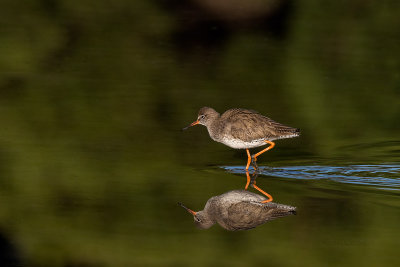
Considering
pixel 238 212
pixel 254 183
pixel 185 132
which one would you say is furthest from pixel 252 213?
pixel 185 132

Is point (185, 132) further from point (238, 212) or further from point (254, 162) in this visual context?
point (238, 212)

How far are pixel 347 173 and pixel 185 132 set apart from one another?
417cm

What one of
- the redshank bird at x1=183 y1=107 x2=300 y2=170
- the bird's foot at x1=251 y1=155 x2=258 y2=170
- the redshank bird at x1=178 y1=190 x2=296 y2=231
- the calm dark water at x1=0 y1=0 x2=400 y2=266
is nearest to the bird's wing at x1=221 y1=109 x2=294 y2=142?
the redshank bird at x1=183 y1=107 x2=300 y2=170

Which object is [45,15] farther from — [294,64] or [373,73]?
[373,73]

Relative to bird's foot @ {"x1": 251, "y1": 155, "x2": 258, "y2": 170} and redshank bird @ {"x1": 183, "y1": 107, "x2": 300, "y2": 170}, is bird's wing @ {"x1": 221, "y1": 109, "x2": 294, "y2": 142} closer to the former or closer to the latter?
redshank bird @ {"x1": 183, "y1": 107, "x2": 300, "y2": 170}

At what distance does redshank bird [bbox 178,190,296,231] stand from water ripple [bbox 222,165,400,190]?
5.08ft

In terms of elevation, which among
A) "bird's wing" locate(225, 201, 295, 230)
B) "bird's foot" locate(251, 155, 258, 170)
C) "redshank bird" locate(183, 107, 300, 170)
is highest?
"redshank bird" locate(183, 107, 300, 170)

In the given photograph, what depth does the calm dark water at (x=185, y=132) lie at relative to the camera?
9344mm

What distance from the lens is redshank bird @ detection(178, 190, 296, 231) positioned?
972 cm

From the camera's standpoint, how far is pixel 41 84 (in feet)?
64.6

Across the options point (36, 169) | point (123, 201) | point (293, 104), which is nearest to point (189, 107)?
point (293, 104)

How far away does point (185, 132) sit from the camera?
1563 centimetres

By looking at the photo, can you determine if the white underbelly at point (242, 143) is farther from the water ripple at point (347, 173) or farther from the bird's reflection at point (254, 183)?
the bird's reflection at point (254, 183)

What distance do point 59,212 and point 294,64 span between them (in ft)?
40.8
